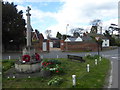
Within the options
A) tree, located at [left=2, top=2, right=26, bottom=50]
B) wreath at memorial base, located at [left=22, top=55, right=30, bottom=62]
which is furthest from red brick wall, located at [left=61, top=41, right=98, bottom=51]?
wreath at memorial base, located at [left=22, top=55, right=30, bottom=62]

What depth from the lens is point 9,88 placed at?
7.52m

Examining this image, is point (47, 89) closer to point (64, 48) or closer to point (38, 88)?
point (38, 88)

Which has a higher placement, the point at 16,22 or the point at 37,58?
the point at 16,22

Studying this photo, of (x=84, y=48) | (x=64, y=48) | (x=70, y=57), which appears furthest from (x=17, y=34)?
(x=70, y=57)

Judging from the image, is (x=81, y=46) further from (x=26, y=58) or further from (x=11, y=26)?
(x=26, y=58)

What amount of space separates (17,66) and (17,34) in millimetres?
27225

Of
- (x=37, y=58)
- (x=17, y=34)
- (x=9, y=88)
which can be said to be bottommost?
(x=9, y=88)

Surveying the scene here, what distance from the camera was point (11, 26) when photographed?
3628 cm

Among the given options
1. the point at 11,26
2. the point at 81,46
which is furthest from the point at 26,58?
the point at 81,46

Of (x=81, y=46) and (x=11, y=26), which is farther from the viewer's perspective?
(x=81, y=46)

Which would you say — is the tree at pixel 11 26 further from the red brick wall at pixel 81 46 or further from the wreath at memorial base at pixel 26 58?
the wreath at memorial base at pixel 26 58

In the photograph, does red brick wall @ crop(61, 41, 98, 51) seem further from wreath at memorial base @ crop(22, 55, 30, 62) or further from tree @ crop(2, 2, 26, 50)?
wreath at memorial base @ crop(22, 55, 30, 62)

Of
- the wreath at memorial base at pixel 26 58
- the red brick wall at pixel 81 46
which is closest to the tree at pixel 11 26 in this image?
the red brick wall at pixel 81 46

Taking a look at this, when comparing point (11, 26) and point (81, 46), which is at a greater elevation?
point (11, 26)
